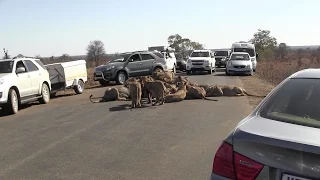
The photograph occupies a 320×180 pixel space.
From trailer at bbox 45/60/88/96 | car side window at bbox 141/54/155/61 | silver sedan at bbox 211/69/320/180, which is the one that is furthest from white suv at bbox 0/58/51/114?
silver sedan at bbox 211/69/320/180

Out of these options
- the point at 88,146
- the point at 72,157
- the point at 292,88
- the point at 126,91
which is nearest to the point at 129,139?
the point at 88,146

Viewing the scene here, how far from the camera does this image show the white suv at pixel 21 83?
1194cm

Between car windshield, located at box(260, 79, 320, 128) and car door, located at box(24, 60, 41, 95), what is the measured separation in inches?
449

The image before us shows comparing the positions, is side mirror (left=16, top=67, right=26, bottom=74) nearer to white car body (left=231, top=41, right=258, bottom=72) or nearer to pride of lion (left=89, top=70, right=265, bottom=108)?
pride of lion (left=89, top=70, right=265, bottom=108)

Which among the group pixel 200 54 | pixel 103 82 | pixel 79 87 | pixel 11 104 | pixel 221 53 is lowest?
pixel 103 82

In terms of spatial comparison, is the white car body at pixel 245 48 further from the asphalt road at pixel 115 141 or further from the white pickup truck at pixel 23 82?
the asphalt road at pixel 115 141

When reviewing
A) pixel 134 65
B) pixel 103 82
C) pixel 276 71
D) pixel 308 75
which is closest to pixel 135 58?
pixel 134 65

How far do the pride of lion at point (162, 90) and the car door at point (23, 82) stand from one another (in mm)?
2311

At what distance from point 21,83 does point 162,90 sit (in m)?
4.73

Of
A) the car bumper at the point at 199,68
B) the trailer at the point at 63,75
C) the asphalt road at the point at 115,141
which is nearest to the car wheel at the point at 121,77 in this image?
the trailer at the point at 63,75

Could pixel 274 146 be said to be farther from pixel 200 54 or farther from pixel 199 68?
pixel 200 54

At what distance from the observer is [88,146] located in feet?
23.5

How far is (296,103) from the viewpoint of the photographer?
3.66m

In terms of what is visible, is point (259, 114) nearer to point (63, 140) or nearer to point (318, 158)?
point (318, 158)
